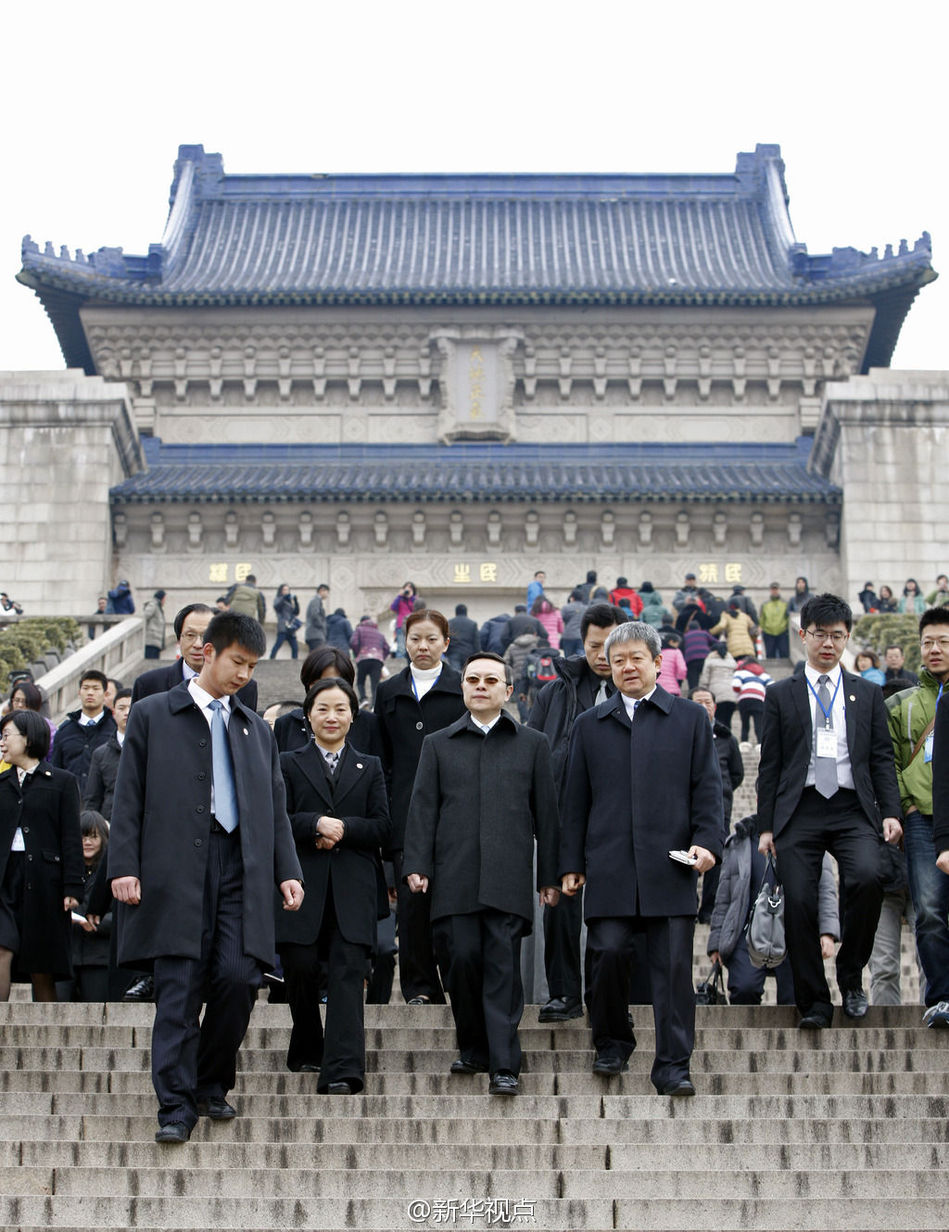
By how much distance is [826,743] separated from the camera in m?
7.66

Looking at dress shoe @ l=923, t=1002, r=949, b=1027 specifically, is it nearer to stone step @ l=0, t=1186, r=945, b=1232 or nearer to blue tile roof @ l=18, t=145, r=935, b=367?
stone step @ l=0, t=1186, r=945, b=1232

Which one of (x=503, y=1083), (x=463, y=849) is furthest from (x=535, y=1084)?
(x=463, y=849)

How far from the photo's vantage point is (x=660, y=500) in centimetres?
2486

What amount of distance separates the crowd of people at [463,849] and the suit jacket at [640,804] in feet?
0.04

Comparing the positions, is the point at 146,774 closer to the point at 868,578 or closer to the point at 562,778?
the point at 562,778

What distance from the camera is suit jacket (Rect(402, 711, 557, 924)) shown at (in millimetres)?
6918

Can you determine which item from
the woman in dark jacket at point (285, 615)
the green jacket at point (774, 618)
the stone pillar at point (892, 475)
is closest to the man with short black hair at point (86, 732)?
the woman in dark jacket at point (285, 615)

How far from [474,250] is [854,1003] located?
24529 millimetres

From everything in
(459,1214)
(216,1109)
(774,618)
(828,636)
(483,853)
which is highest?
(774,618)

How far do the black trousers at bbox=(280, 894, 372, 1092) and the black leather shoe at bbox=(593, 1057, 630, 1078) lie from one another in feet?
2.92

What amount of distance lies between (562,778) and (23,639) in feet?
35.7

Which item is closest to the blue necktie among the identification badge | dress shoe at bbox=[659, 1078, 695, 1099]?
dress shoe at bbox=[659, 1078, 695, 1099]

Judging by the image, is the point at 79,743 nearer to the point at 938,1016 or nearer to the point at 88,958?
the point at 88,958

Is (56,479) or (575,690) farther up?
(56,479)
